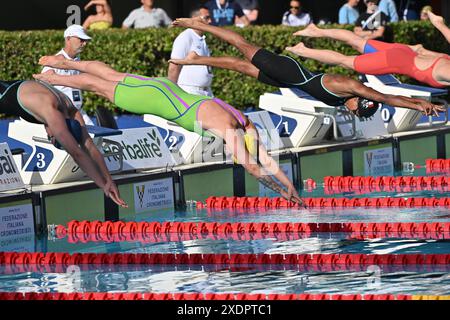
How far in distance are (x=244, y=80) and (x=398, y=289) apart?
30.9 ft

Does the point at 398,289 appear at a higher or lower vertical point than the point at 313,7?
lower

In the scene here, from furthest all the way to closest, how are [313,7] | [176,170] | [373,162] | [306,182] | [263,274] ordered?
[313,7] < [373,162] < [306,182] < [176,170] < [263,274]

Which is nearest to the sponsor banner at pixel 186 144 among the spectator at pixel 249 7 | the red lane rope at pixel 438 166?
the red lane rope at pixel 438 166

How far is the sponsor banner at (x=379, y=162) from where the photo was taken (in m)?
15.9

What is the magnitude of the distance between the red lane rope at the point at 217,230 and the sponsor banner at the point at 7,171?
598mm

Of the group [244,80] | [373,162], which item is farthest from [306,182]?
[244,80]

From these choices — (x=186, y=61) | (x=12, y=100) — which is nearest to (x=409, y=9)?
(x=186, y=61)

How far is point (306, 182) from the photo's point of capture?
14.9m

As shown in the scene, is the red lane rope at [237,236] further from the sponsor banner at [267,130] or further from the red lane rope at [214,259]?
the sponsor banner at [267,130]

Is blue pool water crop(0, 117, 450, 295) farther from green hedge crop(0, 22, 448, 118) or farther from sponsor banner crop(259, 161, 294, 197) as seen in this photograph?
green hedge crop(0, 22, 448, 118)

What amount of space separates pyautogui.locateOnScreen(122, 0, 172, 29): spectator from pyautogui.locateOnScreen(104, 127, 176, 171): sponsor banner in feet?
14.9

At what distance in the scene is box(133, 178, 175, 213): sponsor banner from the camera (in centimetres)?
1310
